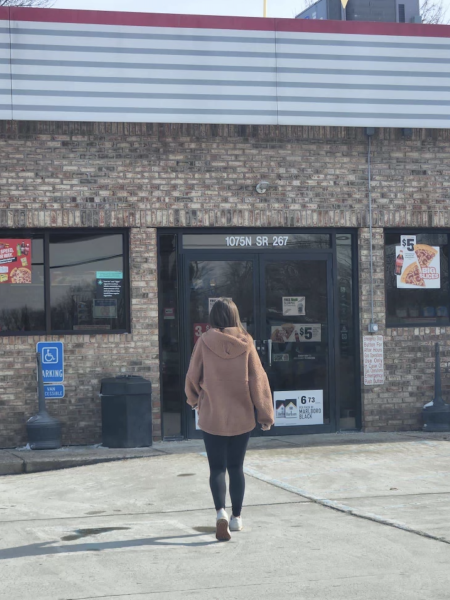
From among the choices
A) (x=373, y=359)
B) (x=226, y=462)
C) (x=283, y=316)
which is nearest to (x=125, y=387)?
(x=283, y=316)

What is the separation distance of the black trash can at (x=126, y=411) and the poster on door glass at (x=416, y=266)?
392cm

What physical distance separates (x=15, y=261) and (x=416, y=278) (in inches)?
215

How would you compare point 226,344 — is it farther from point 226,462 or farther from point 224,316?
point 226,462

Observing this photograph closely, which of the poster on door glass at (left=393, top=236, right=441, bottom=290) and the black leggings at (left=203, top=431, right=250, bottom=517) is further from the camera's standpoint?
the poster on door glass at (left=393, top=236, right=441, bottom=290)

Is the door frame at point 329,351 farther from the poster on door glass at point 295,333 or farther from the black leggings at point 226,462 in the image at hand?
the black leggings at point 226,462

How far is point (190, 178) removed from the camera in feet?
39.0

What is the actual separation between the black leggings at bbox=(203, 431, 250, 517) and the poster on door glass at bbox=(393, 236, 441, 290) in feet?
19.9

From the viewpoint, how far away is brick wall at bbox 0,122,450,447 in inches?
453

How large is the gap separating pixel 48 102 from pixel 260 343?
4.16 meters

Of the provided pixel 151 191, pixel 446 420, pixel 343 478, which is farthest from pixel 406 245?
pixel 343 478

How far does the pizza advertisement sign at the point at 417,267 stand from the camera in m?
12.6

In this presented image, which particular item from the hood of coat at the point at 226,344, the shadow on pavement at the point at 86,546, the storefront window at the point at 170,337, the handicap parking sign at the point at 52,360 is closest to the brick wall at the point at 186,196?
the handicap parking sign at the point at 52,360

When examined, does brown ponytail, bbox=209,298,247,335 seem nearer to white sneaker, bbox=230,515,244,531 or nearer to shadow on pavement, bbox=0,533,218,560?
white sneaker, bbox=230,515,244,531

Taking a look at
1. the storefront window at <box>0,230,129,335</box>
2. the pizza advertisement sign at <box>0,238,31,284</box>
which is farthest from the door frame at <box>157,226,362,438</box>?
the pizza advertisement sign at <box>0,238,31,284</box>
